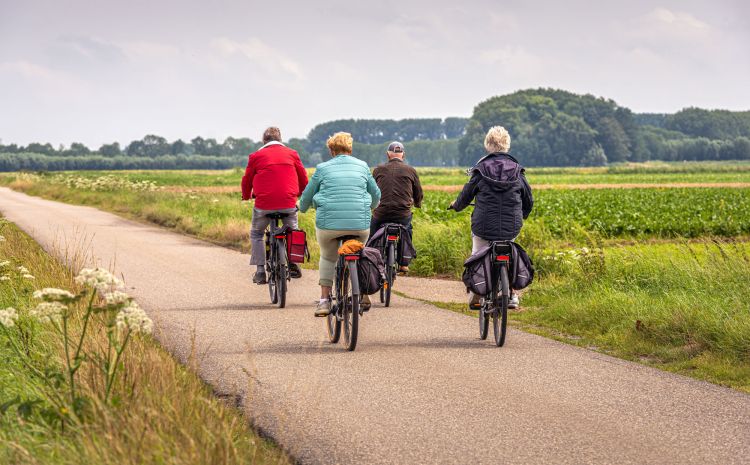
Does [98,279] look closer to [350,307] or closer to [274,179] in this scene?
[350,307]

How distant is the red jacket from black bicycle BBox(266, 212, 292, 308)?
189 mm

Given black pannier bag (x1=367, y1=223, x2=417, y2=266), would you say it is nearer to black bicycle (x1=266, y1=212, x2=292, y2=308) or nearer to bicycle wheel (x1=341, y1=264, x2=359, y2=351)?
black bicycle (x1=266, y1=212, x2=292, y2=308)

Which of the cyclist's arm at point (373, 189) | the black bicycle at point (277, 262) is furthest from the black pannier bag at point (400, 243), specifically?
the cyclist's arm at point (373, 189)

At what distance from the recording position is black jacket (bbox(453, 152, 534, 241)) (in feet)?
31.2

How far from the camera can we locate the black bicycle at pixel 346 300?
28.9 feet

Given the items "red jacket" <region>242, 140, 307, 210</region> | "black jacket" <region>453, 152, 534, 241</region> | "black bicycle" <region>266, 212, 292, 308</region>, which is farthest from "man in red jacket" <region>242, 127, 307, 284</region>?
"black jacket" <region>453, 152, 534, 241</region>

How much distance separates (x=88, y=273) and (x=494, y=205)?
500 centimetres

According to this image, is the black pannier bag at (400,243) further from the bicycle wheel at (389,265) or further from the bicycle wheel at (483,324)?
the bicycle wheel at (483,324)

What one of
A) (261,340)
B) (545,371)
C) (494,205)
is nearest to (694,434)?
(545,371)

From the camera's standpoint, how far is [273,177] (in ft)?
39.8

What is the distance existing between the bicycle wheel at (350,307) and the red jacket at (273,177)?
314 centimetres

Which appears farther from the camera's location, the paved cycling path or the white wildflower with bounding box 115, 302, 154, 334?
the paved cycling path

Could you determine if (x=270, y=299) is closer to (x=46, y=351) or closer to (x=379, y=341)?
(x=379, y=341)

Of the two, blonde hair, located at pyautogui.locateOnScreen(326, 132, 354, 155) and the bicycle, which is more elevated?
blonde hair, located at pyautogui.locateOnScreen(326, 132, 354, 155)
